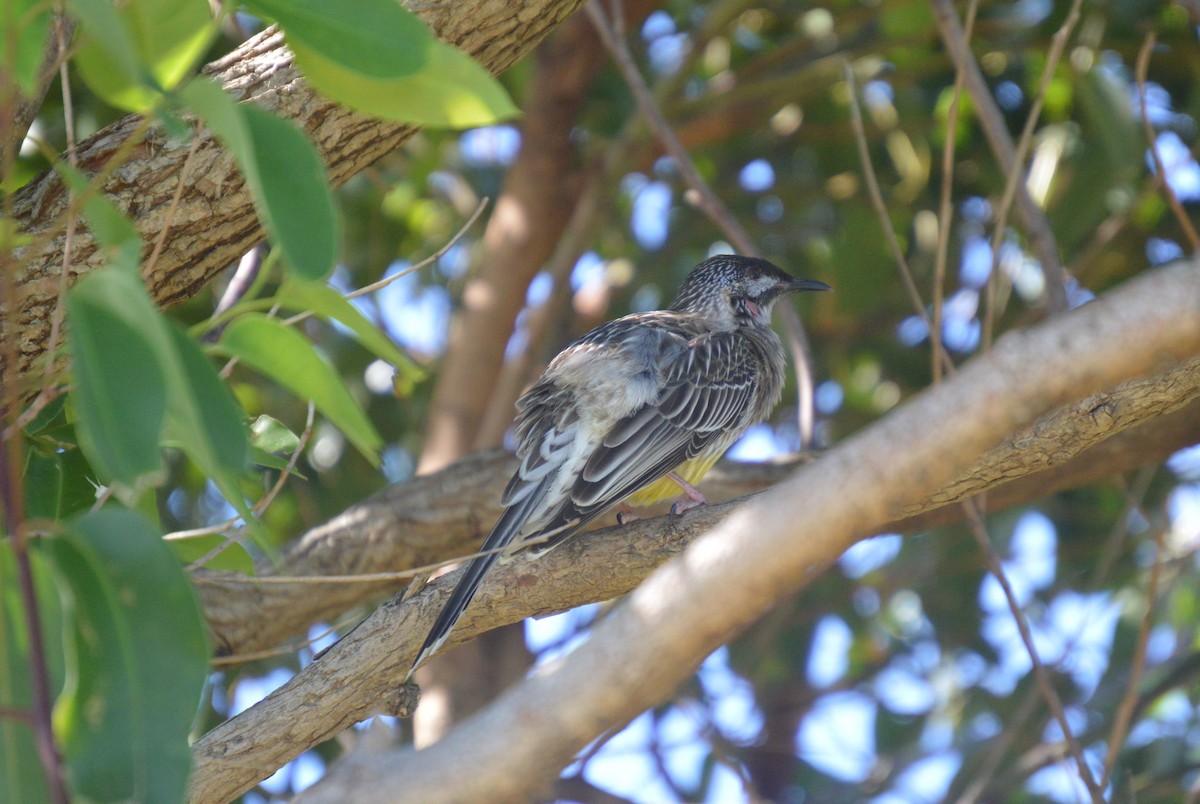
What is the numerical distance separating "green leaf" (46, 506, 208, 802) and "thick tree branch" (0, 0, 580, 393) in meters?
1.13

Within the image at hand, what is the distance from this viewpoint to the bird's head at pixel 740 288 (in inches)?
201

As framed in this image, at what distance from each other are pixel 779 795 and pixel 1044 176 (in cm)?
358

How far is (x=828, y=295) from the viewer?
242 inches

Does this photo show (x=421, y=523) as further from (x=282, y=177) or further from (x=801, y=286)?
(x=282, y=177)

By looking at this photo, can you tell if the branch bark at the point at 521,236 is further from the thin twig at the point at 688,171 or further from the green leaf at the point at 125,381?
the green leaf at the point at 125,381

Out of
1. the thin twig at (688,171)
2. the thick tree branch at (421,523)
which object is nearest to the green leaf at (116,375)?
the thick tree branch at (421,523)

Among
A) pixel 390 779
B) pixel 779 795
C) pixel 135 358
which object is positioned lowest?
pixel 779 795

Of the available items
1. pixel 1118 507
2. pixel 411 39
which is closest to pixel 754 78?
pixel 1118 507

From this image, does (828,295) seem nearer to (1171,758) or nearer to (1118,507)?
(1118,507)

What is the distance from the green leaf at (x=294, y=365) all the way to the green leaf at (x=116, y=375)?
0.90 ft

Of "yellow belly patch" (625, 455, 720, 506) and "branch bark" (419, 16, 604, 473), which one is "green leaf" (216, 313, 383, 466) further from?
"branch bark" (419, 16, 604, 473)

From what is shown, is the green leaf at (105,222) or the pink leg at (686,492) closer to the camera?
the green leaf at (105,222)

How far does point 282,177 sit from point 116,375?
13.6 inches

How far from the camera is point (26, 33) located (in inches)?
62.4
